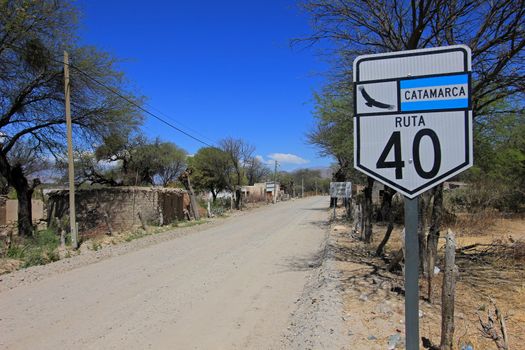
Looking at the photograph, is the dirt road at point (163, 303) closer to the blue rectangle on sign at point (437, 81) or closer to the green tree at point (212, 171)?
the blue rectangle on sign at point (437, 81)

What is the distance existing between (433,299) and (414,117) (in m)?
5.51

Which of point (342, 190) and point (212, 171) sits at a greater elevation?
point (212, 171)

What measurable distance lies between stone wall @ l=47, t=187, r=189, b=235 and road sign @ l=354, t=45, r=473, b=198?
68.6 feet

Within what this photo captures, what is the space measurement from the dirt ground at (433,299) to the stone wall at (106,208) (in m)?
14.4

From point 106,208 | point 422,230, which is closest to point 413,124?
point 422,230

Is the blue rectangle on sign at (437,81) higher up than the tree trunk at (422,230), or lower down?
higher up

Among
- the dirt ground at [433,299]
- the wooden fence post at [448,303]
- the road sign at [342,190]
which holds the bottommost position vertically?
the dirt ground at [433,299]

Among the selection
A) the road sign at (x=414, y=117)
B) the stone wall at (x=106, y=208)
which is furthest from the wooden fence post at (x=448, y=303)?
the stone wall at (x=106, y=208)

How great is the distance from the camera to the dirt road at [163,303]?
625 cm

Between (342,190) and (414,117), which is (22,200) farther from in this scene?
(414,117)

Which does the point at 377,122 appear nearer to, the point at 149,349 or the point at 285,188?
the point at 149,349

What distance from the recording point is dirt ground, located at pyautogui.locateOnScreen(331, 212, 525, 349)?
5562 millimetres

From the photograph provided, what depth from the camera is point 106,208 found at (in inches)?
930

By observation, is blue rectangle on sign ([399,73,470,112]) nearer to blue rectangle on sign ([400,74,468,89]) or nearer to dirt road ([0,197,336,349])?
blue rectangle on sign ([400,74,468,89])
